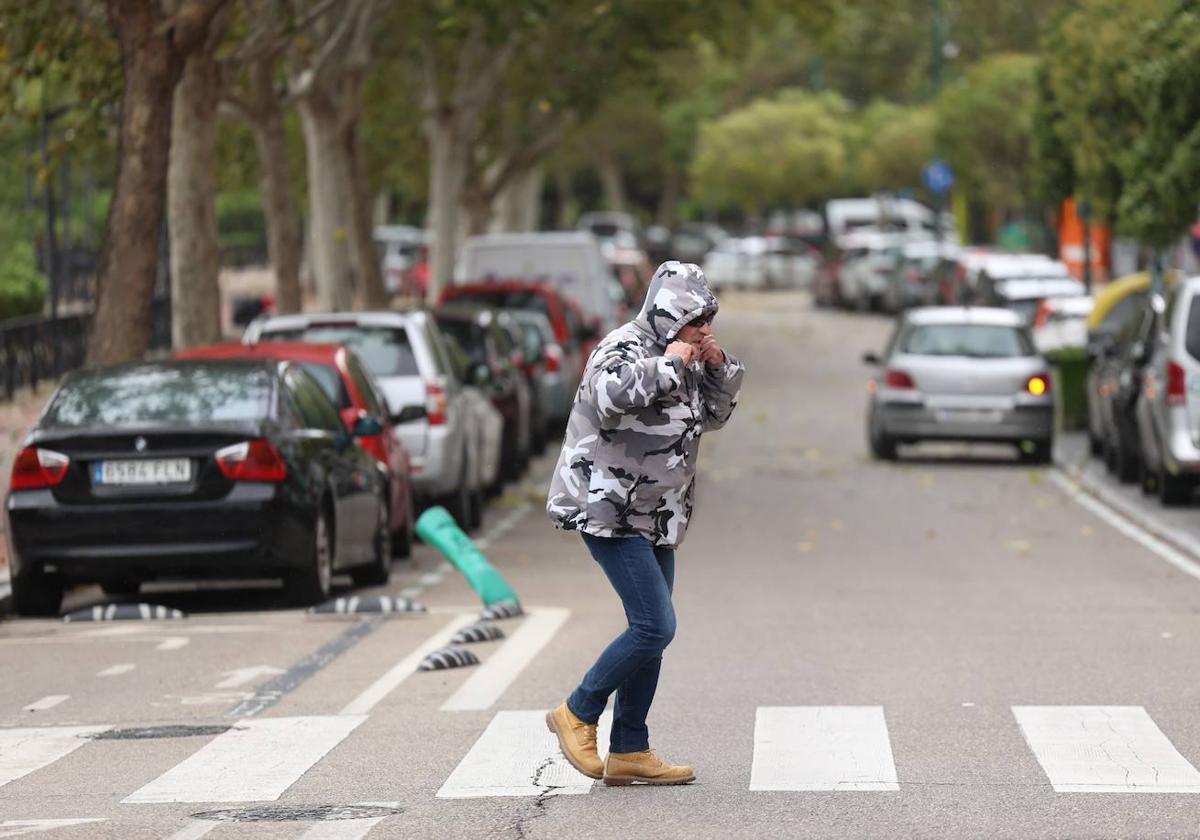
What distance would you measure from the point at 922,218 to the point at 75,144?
213 ft

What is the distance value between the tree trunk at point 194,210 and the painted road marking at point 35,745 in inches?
496

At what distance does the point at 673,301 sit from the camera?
326 inches

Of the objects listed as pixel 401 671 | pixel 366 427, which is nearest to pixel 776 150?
pixel 366 427

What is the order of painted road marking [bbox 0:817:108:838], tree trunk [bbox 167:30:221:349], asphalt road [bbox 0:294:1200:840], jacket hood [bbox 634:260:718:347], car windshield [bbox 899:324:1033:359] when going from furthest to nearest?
car windshield [bbox 899:324:1033:359]
tree trunk [bbox 167:30:221:349]
jacket hood [bbox 634:260:718:347]
asphalt road [bbox 0:294:1200:840]
painted road marking [bbox 0:817:108:838]

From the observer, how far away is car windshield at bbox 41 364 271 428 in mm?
14078

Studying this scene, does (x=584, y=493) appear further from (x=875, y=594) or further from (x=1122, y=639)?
(x=875, y=594)

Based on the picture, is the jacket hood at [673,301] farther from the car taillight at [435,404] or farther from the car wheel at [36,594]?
the car taillight at [435,404]

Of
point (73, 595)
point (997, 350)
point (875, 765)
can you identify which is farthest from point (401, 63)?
point (875, 765)

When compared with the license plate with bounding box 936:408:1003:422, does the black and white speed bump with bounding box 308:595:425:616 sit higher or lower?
higher

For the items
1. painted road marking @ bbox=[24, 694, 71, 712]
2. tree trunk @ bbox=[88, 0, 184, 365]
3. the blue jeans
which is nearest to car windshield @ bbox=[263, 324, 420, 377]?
tree trunk @ bbox=[88, 0, 184, 365]

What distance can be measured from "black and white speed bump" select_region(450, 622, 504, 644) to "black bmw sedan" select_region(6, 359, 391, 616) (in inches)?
62.5

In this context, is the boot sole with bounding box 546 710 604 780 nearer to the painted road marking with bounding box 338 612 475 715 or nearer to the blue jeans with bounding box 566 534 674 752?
the blue jeans with bounding box 566 534 674 752

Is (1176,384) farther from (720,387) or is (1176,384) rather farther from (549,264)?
(549,264)

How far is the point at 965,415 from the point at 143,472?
45.7 ft
